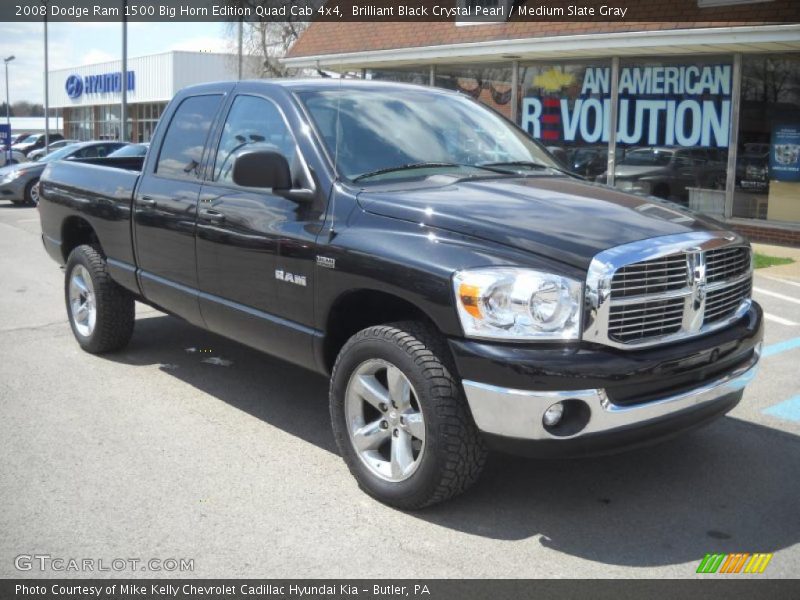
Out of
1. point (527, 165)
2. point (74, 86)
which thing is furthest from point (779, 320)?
point (74, 86)

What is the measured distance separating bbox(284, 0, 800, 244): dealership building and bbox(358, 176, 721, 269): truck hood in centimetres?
940

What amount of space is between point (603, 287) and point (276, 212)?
75.3 inches

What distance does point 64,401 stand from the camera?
5668mm

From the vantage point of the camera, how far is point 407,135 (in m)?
4.86

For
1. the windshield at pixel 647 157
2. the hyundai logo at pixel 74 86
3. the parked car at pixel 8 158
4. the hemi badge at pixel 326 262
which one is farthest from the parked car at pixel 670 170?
the hyundai logo at pixel 74 86

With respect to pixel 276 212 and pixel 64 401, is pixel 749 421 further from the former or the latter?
pixel 64 401

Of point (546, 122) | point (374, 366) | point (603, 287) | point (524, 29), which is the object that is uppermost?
point (524, 29)

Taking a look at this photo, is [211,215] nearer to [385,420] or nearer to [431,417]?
[385,420]

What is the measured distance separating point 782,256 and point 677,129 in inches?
125

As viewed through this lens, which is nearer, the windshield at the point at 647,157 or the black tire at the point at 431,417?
the black tire at the point at 431,417

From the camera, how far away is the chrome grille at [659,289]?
11.7ft

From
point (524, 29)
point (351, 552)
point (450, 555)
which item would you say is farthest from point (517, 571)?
point (524, 29)

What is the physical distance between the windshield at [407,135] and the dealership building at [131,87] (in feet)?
125

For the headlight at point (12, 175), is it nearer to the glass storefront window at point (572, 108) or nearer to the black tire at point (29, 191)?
the black tire at point (29, 191)
